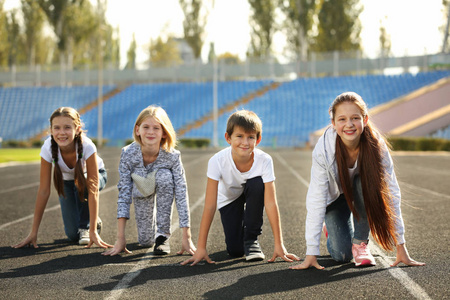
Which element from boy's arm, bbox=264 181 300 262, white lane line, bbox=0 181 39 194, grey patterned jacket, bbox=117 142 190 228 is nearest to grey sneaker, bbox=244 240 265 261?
boy's arm, bbox=264 181 300 262

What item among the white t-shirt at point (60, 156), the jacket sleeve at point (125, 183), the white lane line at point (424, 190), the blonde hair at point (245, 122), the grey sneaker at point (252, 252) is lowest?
the white lane line at point (424, 190)

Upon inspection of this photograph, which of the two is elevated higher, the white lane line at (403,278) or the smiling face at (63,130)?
the smiling face at (63,130)

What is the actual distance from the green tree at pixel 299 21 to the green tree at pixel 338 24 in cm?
106

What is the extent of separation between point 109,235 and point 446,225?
439 cm

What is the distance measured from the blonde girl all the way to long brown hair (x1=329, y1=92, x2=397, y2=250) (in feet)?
5.42

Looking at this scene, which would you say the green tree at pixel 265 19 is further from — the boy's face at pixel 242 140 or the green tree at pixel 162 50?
the boy's face at pixel 242 140

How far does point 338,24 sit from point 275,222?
44594mm

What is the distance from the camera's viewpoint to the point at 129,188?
556 centimetres

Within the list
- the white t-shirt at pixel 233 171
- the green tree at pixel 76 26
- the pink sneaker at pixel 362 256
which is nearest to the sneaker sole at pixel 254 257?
the white t-shirt at pixel 233 171

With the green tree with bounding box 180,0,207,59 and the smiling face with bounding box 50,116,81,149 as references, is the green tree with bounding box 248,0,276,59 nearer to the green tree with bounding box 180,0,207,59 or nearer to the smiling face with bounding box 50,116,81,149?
the green tree with bounding box 180,0,207,59

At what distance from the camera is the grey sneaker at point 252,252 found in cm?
503

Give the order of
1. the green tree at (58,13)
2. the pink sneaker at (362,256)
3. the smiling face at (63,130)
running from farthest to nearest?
1. the green tree at (58,13)
2. the smiling face at (63,130)
3. the pink sneaker at (362,256)

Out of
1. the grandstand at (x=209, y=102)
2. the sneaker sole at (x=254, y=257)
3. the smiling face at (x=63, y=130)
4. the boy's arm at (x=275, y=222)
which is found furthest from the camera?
the grandstand at (x=209, y=102)

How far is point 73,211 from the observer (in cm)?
614
